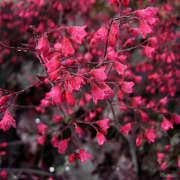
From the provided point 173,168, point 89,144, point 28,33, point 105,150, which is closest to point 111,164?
point 105,150

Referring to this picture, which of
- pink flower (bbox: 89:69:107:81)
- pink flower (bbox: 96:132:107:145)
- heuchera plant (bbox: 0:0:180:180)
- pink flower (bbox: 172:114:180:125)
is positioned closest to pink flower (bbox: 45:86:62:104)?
heuchera plant (bbox: 0:0:180:180)

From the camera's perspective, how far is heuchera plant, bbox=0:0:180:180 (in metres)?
0.70

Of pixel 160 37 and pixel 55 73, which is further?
pixel 160 37

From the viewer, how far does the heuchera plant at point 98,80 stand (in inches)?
27.6

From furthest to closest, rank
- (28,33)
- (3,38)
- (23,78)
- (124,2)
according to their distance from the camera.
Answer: (28,33), (3,38), (23,78), (124,2)

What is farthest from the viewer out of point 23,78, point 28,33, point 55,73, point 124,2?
point 28,33

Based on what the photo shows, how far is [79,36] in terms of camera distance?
0.68 metres

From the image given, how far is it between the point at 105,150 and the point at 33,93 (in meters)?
1.17

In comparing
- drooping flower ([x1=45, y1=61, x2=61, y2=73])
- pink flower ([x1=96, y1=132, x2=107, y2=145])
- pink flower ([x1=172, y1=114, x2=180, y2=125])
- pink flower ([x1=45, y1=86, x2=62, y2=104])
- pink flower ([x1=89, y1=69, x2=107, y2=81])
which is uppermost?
drooping flower ([x1=45, y1=61, x2=61, y2=73])

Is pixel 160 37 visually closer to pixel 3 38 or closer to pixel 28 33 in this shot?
pixel 28 33

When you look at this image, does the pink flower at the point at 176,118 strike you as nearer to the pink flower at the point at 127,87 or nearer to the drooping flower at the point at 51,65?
the pink flower at the point at 127,87

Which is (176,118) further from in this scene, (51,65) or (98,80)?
(51,65)

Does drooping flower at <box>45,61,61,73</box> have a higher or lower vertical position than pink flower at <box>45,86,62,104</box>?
higher

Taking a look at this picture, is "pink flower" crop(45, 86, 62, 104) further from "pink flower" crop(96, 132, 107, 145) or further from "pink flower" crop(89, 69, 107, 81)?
"pink flower" crop(96, 132, 107, 145)
